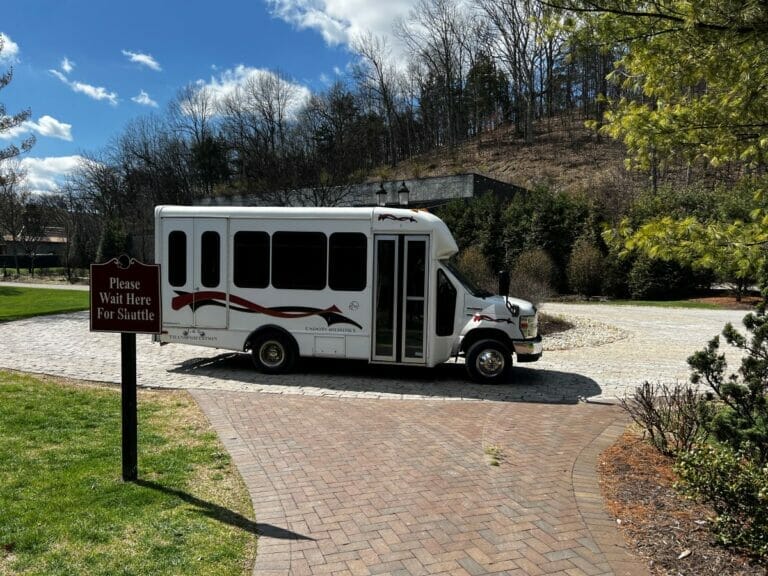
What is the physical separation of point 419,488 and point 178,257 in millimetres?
7178

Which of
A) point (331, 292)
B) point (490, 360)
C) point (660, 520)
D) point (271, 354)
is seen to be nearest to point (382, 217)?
point (331, 292)

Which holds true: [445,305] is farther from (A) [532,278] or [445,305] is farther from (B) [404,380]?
(A) [532,278]

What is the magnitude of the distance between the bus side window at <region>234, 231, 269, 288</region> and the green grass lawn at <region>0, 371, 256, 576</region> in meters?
3.42

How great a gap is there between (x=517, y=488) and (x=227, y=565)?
2.66m

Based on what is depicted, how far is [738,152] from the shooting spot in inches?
193

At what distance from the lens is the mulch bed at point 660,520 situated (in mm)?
3588

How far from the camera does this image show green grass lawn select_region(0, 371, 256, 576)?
3531mm

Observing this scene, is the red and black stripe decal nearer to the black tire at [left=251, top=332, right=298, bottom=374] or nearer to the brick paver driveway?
the black tire at [left=251, top=332, right=298, bottom=374]

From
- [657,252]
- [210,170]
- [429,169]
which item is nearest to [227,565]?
[657,252]

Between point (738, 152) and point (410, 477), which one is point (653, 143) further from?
point (410, 477)

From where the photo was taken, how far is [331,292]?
9.61 m

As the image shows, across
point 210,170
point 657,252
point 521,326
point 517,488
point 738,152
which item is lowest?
point 517,488

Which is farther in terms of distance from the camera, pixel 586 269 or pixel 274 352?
pixel 586 269

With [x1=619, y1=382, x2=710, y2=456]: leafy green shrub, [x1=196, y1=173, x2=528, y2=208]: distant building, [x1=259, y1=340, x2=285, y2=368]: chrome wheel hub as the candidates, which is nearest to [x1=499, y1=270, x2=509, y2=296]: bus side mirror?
[x1=619, y1=382, x2=710, y2=456]: leafy green shrub
